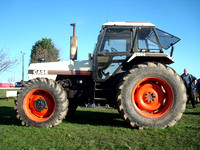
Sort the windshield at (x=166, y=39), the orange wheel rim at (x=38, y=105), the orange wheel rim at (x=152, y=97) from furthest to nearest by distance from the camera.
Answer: the windshield at (x=166, y=39)
the orange wheel rim at (x=38, y=105)
the orange wheel rim at (x=152, y=97)

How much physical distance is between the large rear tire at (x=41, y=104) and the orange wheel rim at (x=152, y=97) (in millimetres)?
1732

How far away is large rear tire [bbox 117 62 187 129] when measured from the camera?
3.80m

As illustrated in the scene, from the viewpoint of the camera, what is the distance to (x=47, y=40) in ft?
119

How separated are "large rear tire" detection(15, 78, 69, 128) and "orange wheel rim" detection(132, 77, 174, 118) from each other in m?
1.73

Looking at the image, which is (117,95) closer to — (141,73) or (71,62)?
(141,73)

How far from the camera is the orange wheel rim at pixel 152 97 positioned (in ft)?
12.9

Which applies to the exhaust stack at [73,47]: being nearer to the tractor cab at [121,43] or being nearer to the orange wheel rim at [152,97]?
the tractor cab at [121,43]

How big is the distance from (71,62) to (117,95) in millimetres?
1812

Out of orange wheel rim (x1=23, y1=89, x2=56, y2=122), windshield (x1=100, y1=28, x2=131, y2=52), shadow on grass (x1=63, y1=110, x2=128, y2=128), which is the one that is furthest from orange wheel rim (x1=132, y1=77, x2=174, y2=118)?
orange wheel rim (x1=23, y1=89, x2=56, y2=122)

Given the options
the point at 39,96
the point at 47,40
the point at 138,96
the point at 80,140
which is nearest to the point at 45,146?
the point at 80,140

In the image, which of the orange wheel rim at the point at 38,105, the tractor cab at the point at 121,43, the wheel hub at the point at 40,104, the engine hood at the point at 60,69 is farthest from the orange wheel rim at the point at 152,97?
the wheel hub at the point at 40,104

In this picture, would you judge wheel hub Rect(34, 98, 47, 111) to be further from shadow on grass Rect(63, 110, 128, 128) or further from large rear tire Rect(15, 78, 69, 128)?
shadow on grass Rect(63, 110, 128, 128)

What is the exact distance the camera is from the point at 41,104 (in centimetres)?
425

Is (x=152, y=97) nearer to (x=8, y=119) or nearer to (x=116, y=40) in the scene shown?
(x=116, y=40)
